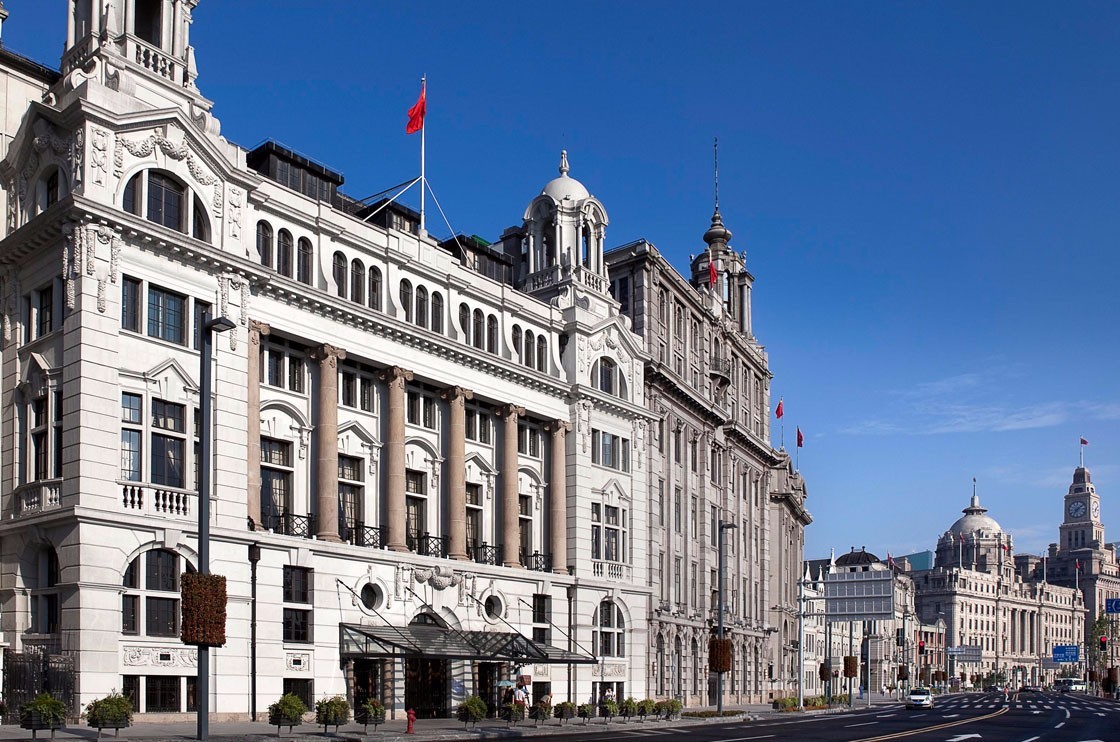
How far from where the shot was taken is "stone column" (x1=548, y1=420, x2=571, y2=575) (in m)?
63.9

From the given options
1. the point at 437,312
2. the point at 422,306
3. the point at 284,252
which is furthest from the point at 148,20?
the point at 437,312

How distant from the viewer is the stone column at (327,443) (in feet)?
165

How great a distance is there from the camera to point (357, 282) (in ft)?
178

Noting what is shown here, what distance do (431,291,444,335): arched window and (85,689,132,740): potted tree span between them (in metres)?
25.9

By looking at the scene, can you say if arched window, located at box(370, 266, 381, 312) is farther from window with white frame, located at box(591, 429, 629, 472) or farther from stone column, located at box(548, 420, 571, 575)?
window with white frame, located at box(591, 429, 629, 472)

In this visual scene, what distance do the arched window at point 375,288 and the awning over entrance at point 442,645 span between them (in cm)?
1412

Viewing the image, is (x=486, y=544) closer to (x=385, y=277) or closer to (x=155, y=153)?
(x=385, y=277)

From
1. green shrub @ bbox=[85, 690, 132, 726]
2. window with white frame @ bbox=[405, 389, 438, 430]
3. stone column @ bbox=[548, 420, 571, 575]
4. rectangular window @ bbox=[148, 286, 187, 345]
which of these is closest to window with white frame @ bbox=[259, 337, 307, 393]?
rectangular window @ bbox=[148, 286, 187, 345]

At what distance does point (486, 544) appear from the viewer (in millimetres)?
60281

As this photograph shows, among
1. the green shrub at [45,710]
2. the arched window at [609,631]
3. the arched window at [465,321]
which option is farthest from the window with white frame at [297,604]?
the arched window at [609,631]

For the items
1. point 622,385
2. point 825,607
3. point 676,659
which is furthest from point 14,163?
point 825,607

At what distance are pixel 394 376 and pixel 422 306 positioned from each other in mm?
4447

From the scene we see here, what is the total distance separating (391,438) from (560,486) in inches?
513

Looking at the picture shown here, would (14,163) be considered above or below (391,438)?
above
